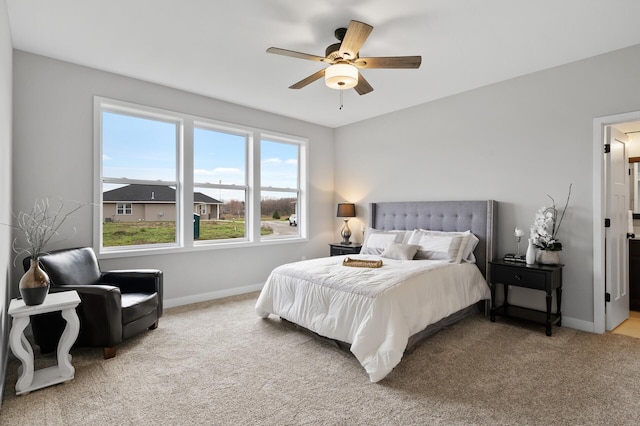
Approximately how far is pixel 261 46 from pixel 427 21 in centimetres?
148

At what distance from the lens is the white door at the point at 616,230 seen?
3.32 meters

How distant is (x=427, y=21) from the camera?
2.68m

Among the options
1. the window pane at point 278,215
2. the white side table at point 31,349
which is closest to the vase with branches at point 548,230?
the window pane at point 278,215

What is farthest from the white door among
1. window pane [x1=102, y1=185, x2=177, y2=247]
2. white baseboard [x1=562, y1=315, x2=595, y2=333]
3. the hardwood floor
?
window pane [x1=102, y1=185, x2=177, y2=247]

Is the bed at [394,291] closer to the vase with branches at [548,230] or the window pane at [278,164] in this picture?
the vase with branches at [548,230]

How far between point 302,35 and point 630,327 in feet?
14.4

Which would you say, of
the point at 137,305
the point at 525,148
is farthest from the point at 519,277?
the point at 137,305

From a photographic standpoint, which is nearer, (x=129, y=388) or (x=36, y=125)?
(x=129, y=388)

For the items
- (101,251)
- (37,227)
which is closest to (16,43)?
(37,227)

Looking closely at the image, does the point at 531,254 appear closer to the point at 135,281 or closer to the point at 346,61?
the point at 346,61

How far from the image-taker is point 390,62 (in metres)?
2.67

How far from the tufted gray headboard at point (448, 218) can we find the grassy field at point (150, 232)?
231 centimetres

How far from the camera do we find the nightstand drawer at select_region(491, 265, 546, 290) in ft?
10.7

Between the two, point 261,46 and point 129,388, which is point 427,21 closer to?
point 261,46
